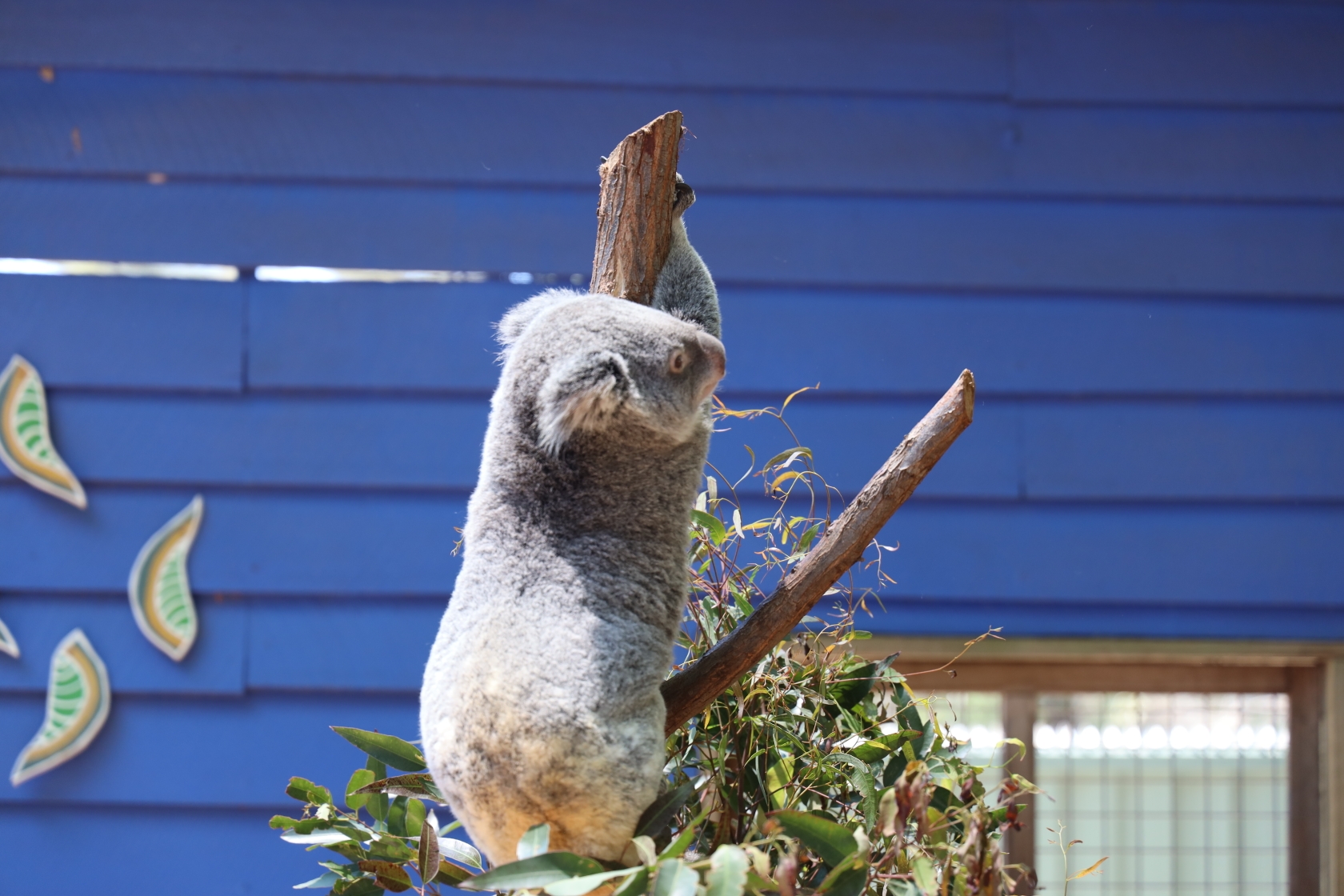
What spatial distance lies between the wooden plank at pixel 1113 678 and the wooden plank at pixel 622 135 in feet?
3.50

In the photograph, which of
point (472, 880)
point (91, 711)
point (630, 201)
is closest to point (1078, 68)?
point (630, 201)

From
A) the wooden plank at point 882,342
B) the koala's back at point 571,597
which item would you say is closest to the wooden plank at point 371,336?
the wooden plank at point 882,342

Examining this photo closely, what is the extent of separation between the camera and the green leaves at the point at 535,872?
0.78 meters

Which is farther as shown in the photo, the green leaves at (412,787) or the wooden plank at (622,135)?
the wooden plank at (622,135)

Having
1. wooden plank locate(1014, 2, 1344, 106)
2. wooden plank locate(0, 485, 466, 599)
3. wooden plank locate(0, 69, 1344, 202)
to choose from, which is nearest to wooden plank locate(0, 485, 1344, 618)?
wooden plank locate(0, 485, 466, 599)

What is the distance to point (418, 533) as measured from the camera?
2.24m

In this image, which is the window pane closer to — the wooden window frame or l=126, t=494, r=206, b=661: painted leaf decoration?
the wooden window frame

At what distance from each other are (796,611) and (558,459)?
0.27 meters

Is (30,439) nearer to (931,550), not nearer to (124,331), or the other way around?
(124,331)

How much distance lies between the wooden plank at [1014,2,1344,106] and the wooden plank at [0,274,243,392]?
6.14 ft

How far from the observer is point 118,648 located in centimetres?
219

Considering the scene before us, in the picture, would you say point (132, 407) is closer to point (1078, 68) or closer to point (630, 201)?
point (630, 201)

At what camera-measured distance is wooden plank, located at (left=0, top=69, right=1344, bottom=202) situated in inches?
89.7

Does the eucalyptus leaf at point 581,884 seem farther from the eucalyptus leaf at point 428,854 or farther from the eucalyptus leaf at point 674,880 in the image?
the eucalyptus leaf at point 428,854
